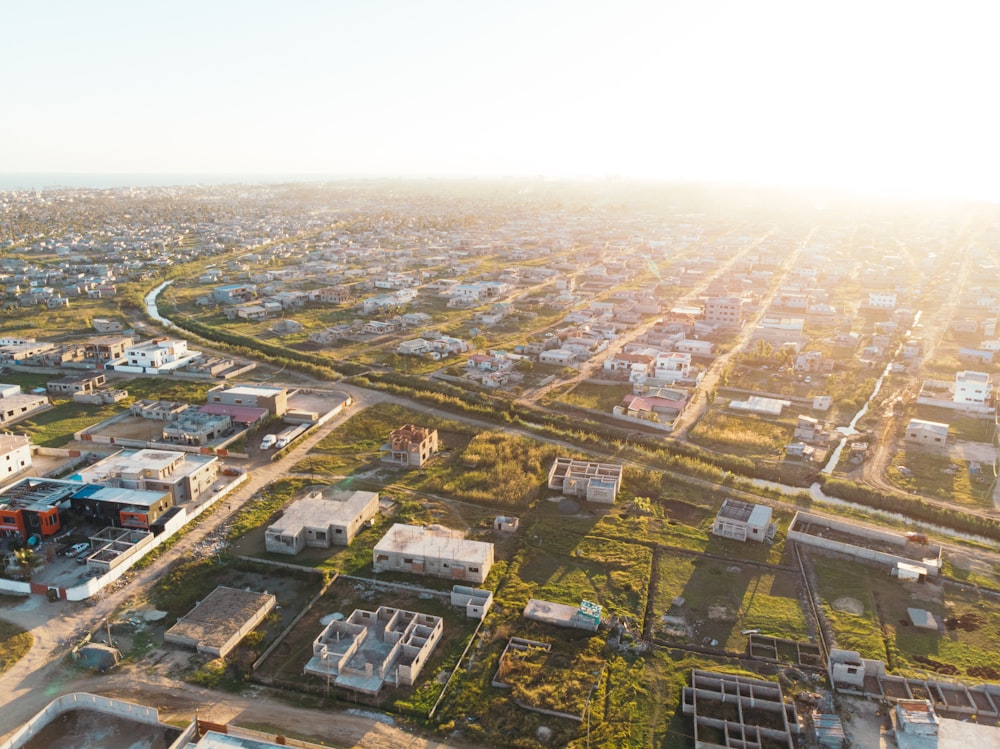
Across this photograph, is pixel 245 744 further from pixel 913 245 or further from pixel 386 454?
pixel 913 245

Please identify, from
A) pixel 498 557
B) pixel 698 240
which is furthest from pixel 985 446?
pixel 698 240

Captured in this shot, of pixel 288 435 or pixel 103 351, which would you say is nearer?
pixel 288 435

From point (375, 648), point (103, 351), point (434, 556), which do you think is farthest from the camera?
point (103, 351)

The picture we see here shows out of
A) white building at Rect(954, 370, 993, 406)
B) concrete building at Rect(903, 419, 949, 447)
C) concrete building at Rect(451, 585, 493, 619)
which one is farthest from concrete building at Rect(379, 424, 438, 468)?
white building at Rect(954, 370, 993, 406)

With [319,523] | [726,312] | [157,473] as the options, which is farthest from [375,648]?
[726,312]

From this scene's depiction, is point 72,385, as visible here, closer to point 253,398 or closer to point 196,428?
A: point 196,428

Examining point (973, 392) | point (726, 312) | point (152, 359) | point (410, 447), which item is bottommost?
point (410, 447)
